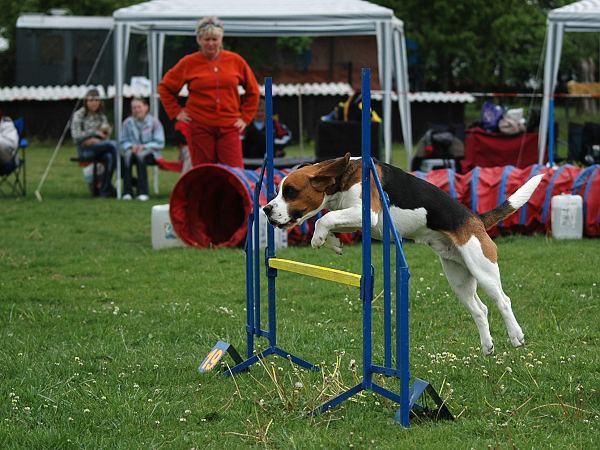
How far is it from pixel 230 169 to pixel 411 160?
735cm

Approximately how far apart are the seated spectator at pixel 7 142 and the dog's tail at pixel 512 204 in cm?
1042

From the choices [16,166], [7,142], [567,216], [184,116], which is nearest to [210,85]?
[184,116]

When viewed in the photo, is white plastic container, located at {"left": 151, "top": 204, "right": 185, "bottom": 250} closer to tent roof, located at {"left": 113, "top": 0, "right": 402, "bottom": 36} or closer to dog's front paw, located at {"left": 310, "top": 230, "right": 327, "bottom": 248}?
dog's front paw, located at {"left": 310, "top": 230, "right": 327, "bottom": 248}

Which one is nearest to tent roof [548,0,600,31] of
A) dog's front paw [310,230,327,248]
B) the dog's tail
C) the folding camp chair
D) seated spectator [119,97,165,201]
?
seated spectator [119,97,165,201]

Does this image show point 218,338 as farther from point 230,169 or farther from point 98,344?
point 230,169

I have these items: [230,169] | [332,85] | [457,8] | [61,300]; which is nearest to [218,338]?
[61,300]

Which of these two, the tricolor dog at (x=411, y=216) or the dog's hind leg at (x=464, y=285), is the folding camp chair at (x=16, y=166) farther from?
the tricolor dog at (x=411, y=216)

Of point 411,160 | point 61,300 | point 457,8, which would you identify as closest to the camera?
point 61,300

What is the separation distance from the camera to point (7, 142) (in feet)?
50.4

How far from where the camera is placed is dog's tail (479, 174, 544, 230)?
20.7ft

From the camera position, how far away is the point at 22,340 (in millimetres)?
6930

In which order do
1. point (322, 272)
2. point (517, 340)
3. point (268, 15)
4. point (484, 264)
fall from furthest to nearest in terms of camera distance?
point (268, 15) < point (517, 340) < point (484, 264) < point (322, 272)

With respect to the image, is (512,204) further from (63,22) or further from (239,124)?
(63,22)

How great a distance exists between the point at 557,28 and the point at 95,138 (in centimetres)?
713
